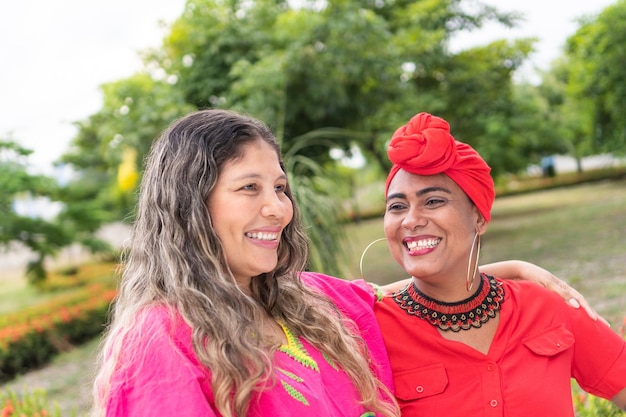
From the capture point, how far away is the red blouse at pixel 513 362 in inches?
75.4

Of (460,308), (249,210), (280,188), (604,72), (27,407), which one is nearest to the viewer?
(249,210)

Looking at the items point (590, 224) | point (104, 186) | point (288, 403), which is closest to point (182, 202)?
point (288, 403)

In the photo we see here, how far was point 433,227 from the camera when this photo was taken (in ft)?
6.52

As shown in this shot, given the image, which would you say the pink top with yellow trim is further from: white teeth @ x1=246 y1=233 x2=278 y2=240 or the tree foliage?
the tree foliage

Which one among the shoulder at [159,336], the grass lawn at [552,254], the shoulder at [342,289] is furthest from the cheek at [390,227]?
the grass lawn at [552,254]

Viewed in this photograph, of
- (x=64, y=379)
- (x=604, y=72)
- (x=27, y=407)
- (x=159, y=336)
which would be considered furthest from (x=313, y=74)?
(x=604, y=72)

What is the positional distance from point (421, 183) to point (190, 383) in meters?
1.03

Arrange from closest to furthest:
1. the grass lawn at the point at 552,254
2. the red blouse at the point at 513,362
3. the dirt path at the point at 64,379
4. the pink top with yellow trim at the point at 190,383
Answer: the pink top with yellow trim at the point at 190,383
the red blouse at the point at 513,362
the dirt path at the point at 64,379
the grass lawn at the point at 552,254

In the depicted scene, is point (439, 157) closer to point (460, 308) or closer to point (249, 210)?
point (460, 308)

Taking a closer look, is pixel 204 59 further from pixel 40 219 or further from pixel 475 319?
pixel 475 319

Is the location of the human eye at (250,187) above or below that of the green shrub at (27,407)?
above

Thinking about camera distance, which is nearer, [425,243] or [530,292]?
[425,243]

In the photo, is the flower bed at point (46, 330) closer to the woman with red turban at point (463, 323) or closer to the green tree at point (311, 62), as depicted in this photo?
the green tree at point (311, 62)

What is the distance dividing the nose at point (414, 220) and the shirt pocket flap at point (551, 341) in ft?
1.69
